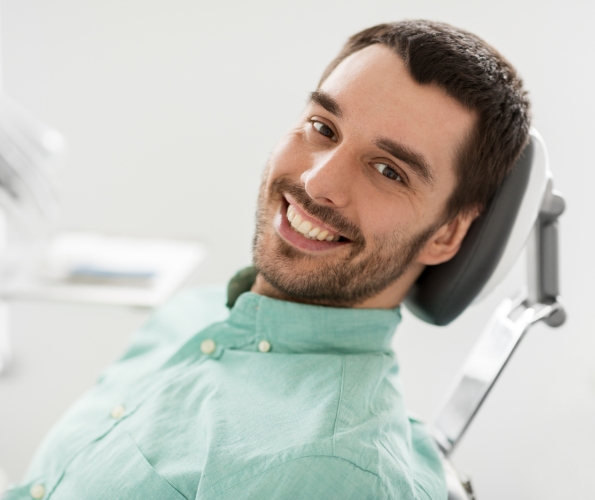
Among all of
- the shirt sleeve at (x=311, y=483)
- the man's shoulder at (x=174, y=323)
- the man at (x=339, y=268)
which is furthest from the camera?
the man's shoulder at (x=174, y=323)

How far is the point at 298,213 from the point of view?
1.01m

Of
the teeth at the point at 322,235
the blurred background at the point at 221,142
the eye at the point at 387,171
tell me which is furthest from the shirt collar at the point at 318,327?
the blurred background at the point at 221,142

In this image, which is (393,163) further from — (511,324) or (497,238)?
(511,324)

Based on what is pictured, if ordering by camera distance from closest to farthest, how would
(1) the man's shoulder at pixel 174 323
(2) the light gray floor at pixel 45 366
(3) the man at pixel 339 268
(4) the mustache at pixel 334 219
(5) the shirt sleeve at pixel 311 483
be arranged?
(5) the shirt sleeve at pixel 311 483
(3) the man at pixel 339 268
(4) the mustache at pixel 334 219
(1) the man's shoulder at pixel 174 323
(2) the light gray floor at pixel 45 366

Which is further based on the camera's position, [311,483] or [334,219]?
[334,219]

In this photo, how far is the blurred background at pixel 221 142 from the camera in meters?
1.60

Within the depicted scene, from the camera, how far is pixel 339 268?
989 mm

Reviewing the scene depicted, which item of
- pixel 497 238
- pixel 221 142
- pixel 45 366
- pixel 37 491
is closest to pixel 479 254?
pixel 497 238

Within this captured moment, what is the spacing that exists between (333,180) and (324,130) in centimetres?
14

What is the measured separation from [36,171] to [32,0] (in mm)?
734

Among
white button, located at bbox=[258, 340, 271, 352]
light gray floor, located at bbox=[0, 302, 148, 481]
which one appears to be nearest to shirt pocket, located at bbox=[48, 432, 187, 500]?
white button, located at bbox=[258, 340, 271, 352]

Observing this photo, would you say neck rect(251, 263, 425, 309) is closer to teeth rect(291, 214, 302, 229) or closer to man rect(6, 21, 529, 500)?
man rect(6, 21, 529, 500)

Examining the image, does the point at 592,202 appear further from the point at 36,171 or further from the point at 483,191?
the point at 36,171

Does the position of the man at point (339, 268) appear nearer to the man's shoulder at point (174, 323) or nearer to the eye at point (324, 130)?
the eye at point (324, 130)
